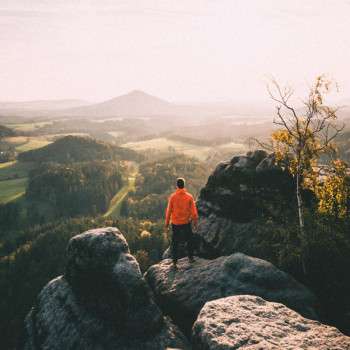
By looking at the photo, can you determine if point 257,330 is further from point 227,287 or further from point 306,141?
point 306,141

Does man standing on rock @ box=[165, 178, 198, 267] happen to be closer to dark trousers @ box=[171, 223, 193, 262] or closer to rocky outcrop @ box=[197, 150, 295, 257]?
dark trousers @ box=[171, 223, 193, 262]

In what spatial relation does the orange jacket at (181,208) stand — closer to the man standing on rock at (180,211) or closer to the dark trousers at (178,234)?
the man standing on rock at (180,211)

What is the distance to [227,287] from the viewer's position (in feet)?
59.3

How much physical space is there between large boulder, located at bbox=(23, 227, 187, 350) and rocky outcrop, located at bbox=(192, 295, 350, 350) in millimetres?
3860

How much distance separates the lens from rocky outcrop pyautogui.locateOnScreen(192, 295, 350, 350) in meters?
12.2

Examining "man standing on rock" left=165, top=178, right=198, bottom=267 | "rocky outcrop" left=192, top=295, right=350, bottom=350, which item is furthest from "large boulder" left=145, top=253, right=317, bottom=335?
"rocky outcrop" left=192, top=295, right=350, bottom=350

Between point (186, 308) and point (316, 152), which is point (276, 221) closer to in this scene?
point (316, 152)

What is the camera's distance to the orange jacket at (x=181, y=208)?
66.3 ft

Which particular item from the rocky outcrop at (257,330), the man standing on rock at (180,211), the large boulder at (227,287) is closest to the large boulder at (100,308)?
the large boulder at (227,287)

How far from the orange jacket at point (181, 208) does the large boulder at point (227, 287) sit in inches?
111

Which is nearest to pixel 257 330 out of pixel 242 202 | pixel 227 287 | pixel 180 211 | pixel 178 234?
pixel 227 287

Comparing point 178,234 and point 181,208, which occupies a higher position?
point 181,208

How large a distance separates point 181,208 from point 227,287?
4.92 m

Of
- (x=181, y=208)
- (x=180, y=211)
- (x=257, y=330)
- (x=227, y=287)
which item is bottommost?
(x=227, y=287)
